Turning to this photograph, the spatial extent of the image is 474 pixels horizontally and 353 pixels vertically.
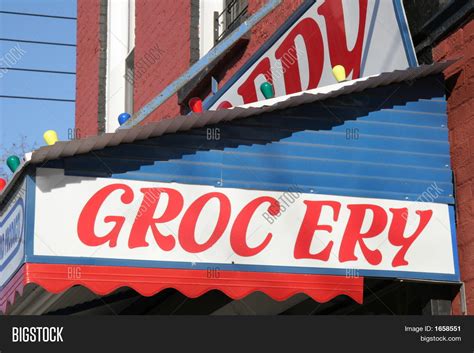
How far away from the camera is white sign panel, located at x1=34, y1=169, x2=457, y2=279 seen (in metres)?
6.20

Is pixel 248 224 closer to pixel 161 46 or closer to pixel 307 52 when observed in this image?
pixel 307 52

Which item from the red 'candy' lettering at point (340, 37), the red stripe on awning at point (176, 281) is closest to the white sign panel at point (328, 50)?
the red 'candy' lettering at point (340, 37)

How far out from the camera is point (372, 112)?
7.10 metres

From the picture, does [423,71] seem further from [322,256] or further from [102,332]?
[102,332]

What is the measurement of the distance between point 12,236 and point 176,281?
3.99 feet

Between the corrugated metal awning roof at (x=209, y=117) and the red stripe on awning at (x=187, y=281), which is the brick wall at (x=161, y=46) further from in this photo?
the red stripe on awning at (x=187, y=281)

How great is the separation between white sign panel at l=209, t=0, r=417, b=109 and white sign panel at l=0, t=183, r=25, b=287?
11.0 feet

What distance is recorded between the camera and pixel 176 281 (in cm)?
634

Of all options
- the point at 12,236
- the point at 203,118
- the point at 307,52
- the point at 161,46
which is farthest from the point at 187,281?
the point at 161,46

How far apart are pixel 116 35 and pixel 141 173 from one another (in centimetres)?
1197

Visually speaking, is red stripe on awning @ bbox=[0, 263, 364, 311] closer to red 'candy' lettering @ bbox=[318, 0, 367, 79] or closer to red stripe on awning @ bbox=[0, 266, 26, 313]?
red stripe on awning @ bbox=[0, 266, 26, 313]

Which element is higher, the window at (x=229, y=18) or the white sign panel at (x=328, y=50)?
the window at (x=229, y=18)

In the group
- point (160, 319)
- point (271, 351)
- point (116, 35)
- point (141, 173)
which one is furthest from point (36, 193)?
point (116, 35)

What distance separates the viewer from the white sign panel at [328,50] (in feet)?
25.5
